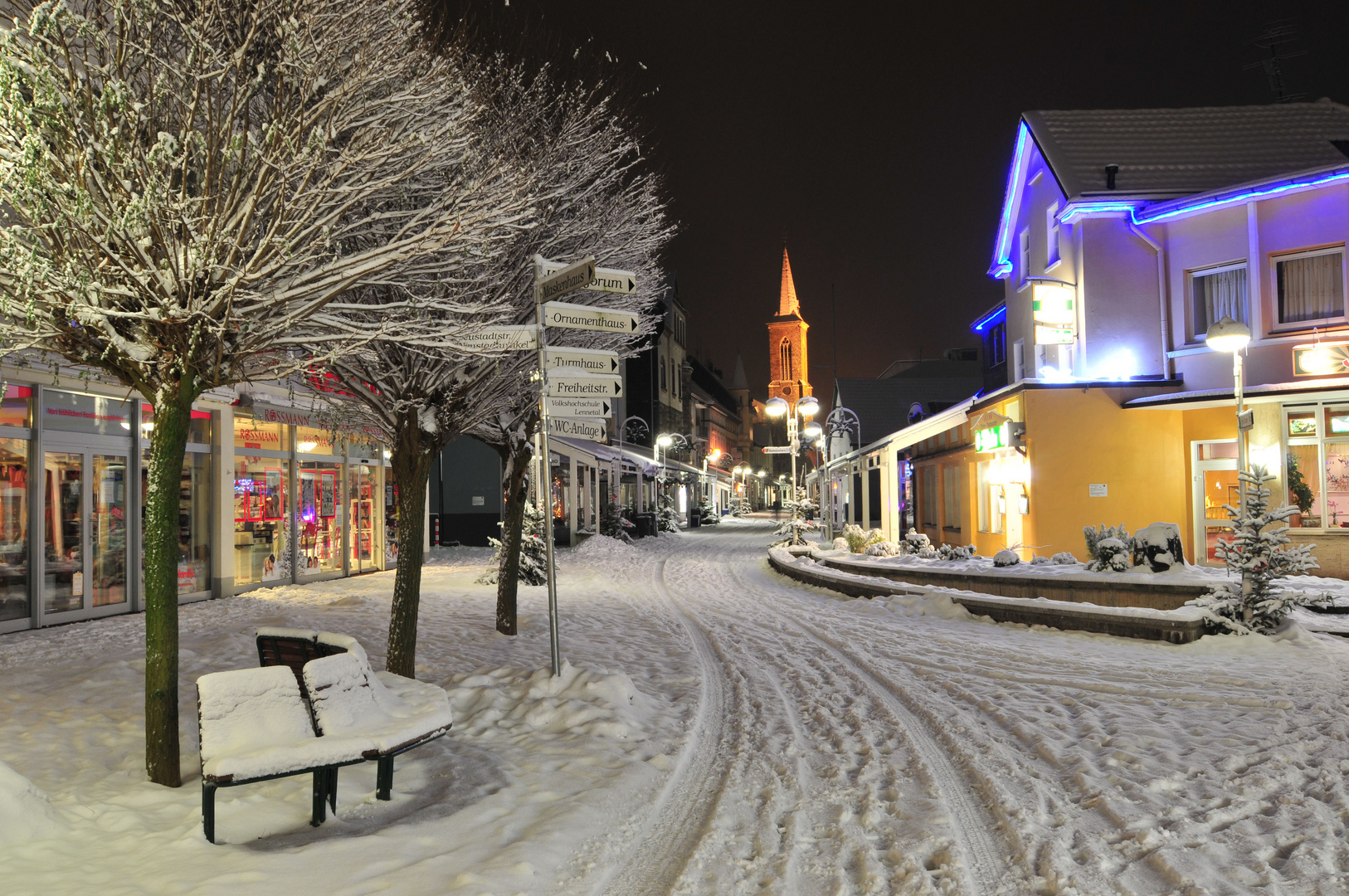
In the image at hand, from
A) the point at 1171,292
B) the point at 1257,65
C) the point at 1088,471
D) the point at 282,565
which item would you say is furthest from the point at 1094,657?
the point at 1257,65

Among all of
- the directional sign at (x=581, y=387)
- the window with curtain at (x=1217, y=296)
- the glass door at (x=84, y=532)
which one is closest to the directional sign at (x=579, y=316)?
the directional sign at (x=581, y=387)

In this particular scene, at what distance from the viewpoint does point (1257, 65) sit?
66.4 ft

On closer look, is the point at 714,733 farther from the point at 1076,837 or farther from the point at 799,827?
the point at 1076,837

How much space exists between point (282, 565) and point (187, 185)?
11.6 m

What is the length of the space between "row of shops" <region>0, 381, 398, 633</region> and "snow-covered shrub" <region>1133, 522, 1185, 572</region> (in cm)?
1002

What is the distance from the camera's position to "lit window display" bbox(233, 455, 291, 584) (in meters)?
13.8

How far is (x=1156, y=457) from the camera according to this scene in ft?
48.2

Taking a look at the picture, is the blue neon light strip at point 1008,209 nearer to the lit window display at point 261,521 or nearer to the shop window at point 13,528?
the lit window display at point 261,521

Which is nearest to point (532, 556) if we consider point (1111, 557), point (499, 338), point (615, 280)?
point (1111, 557)

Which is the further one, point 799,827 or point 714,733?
point 714,733

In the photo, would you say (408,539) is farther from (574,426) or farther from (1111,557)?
(1111,557)

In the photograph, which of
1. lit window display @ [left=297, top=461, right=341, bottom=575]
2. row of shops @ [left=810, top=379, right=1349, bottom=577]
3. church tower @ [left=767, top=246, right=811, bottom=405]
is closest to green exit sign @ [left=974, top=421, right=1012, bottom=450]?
row of shops @ [left=810, top=379, right=1349, bottom=577]

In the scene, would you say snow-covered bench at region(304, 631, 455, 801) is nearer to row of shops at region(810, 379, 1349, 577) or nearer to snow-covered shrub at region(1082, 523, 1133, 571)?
snow-covered shrub at region(1082, 523, 1133, 571)

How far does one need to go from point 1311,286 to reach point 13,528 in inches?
724
